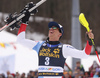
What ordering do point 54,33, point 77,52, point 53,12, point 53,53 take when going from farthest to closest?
point 53,12 < point 54,33 < point 53,53 < point 77,52

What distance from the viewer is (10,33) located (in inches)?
549

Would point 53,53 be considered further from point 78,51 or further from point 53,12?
point 53,12

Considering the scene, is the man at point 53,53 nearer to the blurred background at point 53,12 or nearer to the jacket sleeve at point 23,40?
the jacket sleeve at point 23,40

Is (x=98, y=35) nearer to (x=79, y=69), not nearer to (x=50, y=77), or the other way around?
(x=79, y=69)

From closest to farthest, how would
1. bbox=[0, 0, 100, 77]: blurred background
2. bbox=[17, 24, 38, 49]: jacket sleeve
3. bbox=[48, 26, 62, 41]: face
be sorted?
bbox=[48, 26, 62, 41]: face < bbox=[17, 24, 38, 49]: jacket sleeve < bbox=[0, 0, 100, 77]: blurred background

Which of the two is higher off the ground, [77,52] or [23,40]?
[23,40]

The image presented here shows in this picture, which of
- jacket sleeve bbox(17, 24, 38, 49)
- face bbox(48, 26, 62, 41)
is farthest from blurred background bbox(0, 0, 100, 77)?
face bbox(48, 26, 62, 41)

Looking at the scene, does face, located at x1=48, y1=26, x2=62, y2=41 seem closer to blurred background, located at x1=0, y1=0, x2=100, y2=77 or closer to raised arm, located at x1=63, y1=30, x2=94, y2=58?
raised arm, located at x1=63, y1=30, x2=94, y2=58

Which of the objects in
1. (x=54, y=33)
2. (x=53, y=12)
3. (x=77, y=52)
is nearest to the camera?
(x=77, y=52)

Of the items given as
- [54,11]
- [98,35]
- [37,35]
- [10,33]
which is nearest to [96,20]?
[98,35]

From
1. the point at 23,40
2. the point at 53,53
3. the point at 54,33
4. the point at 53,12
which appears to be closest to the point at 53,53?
the point at 53,53

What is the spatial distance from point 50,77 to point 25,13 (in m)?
1.12

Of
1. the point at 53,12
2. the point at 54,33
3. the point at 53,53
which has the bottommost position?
the point at 53,53

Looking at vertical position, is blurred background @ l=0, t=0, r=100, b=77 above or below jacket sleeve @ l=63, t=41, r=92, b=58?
above
